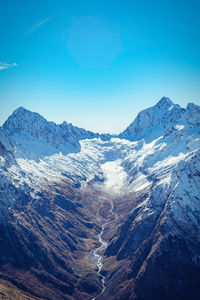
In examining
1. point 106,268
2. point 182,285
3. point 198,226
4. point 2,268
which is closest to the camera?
point 182,285

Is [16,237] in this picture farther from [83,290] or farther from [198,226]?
[198,226]

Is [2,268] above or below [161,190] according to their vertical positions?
below

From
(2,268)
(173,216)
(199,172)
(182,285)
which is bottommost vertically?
(2,268)

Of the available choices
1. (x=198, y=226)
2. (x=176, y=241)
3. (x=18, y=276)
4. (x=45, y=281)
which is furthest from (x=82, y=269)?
(x=198, y=226)

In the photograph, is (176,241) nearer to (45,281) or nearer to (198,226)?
(198,226)

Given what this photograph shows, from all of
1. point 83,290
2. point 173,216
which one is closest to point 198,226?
point 173,216

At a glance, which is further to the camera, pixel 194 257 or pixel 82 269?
pixel 82 269

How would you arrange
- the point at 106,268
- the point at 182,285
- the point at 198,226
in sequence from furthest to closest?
the point at 106,268 < the point at 198,226 < the point at 182,285

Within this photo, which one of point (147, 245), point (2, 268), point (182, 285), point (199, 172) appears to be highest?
point (199, 172)

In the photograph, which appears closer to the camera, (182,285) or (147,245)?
(182,285)

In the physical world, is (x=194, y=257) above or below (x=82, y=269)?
above
